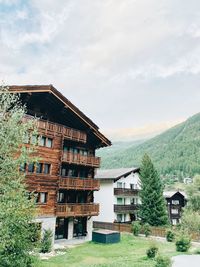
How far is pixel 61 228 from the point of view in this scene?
34.0 meters

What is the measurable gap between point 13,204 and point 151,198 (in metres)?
35.8

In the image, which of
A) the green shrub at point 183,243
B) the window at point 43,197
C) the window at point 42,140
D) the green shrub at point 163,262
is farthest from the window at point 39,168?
the green shrub at point 163,262

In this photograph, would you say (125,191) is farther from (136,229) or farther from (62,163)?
(62,163)

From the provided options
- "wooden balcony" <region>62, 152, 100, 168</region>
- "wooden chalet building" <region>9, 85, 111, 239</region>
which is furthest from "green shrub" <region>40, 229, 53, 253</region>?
"wooden balcony" <region>62, 152, 100, 168</region>

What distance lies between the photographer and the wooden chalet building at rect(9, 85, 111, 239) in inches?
1176

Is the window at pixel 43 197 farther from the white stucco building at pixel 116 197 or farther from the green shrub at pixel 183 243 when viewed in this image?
the white stucco building at pixel 116 197

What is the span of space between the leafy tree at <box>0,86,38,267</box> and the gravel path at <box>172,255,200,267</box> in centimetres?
1142

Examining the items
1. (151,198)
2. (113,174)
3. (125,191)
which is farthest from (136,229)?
(113,174)

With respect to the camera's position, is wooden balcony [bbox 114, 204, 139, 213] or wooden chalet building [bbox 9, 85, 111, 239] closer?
wooden chalet building [bbox 9, 85, 111, 239]

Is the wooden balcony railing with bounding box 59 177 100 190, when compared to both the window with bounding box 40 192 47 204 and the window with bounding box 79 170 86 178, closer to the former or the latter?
the window with bounding box 79 170 86 178

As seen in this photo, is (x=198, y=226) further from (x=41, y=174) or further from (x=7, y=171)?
(x=7, y=171)

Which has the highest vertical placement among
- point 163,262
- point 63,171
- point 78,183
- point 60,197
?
point 63,171

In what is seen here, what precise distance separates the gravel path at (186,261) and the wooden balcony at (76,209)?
11.9m

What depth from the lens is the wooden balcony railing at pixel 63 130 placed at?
3006cm
